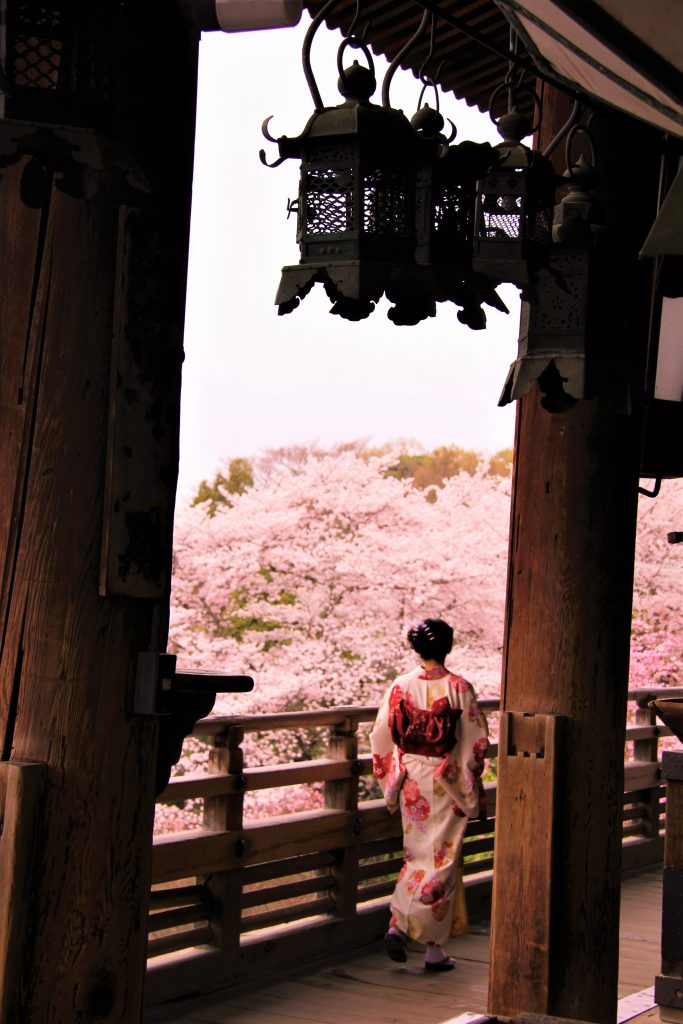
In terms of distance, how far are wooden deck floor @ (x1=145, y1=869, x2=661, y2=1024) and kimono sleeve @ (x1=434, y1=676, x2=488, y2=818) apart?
704 mm

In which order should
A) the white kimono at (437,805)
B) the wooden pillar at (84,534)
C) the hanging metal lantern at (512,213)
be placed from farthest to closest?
the white kimono at (437,805) → the hanging metal lantern at (512,213) → the wooden pillar at (84,534)

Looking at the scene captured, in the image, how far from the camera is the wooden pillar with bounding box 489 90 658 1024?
404cm

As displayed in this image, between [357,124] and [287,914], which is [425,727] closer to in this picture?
[287,914]

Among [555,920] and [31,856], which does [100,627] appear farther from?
[555,920]

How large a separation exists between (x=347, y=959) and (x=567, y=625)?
236cm

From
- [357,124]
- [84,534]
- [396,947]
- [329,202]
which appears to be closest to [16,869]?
[84,534]

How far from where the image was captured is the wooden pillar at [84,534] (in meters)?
2.23

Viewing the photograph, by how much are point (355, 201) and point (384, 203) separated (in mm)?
68

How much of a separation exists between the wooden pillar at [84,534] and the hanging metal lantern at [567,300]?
143 centimetres

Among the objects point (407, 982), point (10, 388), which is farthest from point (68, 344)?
point (407, 982)

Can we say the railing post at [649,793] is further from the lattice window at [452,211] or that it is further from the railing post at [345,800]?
the lattice window at [452,211]

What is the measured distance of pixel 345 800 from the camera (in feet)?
19.3

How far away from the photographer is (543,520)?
409cm

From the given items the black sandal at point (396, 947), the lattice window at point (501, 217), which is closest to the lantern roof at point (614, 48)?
the lattice window at point (501, 217)
